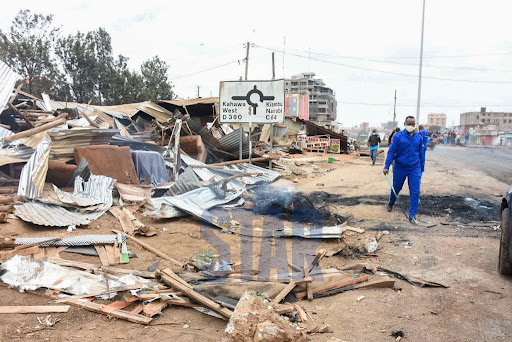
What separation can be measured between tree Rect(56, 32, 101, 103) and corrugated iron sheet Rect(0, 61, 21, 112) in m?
25.1

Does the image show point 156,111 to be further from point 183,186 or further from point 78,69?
point 78,69

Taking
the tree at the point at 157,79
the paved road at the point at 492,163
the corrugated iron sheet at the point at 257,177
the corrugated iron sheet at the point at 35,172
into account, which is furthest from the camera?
the tree at the point at 157,79

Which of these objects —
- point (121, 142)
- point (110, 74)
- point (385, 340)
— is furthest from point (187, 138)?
point (110, 74)

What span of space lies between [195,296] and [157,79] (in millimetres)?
44096

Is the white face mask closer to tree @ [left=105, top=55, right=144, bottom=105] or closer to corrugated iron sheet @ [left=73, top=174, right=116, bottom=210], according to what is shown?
corrugated iron sheet @ [left=73, top=174, right=116, bottom=210]

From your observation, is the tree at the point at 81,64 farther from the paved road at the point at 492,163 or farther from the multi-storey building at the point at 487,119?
the multi-storey building at the point at 487,119

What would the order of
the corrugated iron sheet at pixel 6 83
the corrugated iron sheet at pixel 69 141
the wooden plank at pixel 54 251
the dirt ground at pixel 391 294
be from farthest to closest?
the corrugated iron sheet at pixel 6 83 < the corrugated iron sheet at pixel 69 141 < the wooden plank at pixel 54 251 < the dirt ground at pixel 391 294

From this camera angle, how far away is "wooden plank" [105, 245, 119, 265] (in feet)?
15.4

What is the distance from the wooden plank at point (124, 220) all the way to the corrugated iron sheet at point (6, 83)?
591 centimetres

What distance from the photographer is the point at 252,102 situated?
11.0m

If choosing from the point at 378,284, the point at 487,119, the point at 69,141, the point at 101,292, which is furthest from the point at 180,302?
the point at 487,119

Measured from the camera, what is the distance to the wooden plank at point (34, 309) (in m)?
3.31

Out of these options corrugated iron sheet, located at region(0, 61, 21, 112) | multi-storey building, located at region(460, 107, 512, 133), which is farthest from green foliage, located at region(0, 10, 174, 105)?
multi-storey building, located at region(460, 107, 512, 133)

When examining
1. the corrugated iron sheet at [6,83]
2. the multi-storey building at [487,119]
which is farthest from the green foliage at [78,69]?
the multi-storey building at [487,119]
